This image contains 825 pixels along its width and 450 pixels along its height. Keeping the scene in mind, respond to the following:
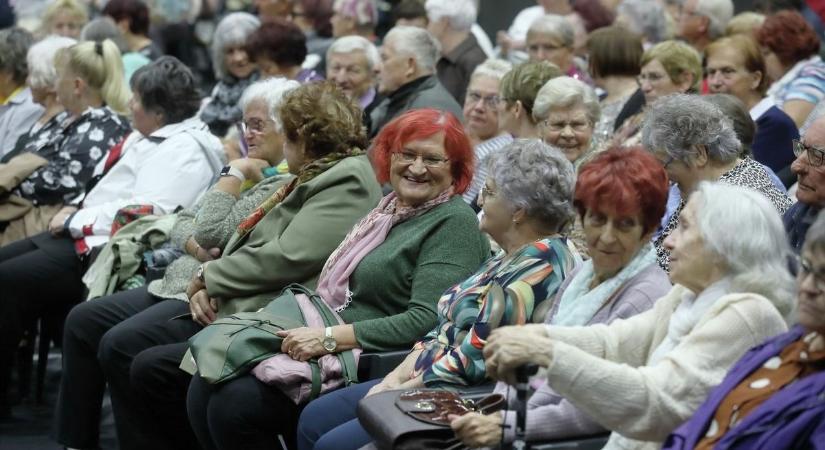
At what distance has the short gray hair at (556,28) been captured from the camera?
7.33 m

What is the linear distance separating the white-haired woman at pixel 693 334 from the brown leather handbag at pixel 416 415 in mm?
361

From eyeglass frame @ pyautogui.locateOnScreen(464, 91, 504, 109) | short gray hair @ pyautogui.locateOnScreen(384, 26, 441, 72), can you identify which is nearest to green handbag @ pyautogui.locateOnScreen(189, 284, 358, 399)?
eyeglass frame @ pyautogui.locateOnScreen(464, 91, 504, 109)

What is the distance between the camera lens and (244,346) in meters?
4.24

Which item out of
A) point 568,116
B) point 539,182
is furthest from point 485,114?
point 539,182

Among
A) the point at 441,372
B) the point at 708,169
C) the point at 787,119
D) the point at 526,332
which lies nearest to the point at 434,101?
the point at 787,119

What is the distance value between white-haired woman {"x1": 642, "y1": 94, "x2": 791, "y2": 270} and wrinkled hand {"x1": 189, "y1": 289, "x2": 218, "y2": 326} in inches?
66.2

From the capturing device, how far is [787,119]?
19.0ft

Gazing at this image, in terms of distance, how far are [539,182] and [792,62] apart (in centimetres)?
348

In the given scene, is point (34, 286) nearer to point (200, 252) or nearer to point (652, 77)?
point (200, 252)

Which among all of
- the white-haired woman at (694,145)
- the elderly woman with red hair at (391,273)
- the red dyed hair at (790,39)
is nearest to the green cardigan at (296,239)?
the elderly woman with red hair at (391,273)

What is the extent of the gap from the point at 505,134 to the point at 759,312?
3.18 meters

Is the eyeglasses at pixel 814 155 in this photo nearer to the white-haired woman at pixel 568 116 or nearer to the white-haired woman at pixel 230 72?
the white-haired woman at pixel 568 116

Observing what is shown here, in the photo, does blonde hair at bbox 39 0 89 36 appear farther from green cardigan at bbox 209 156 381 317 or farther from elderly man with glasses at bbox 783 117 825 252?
elderly man with glasses at bbox 783 117 825 252

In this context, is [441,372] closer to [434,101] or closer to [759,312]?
[759,312]
